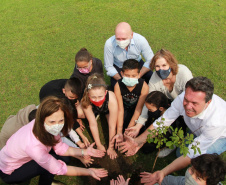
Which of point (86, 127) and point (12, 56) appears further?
point (12, 56)

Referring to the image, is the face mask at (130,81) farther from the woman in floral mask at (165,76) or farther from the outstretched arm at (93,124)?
the outstretched arm at (93,124)

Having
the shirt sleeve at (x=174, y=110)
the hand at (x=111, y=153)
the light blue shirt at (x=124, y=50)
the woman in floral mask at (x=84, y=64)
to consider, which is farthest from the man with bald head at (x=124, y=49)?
the hand at (x=111, y=153)

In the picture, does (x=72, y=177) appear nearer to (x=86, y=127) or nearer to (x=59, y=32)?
(x=86, y=127)

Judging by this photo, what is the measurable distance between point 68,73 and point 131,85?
2497mm

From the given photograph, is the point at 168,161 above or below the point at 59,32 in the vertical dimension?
below

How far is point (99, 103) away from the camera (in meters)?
3.62

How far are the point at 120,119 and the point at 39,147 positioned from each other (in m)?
1.71

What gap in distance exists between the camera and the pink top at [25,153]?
8.91 ft

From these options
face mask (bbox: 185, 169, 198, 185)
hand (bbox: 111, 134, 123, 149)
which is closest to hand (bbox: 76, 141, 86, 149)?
hand (bbox: 111, 134, 123, 149)

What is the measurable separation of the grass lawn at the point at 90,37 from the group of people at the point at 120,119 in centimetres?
45

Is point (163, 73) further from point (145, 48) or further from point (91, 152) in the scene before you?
point (91, 152)

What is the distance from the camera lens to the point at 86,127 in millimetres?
4383

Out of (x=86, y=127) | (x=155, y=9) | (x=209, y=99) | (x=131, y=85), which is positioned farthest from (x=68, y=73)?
(x=155, y=9)

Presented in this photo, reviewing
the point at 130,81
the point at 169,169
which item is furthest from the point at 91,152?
the point at 130,81
